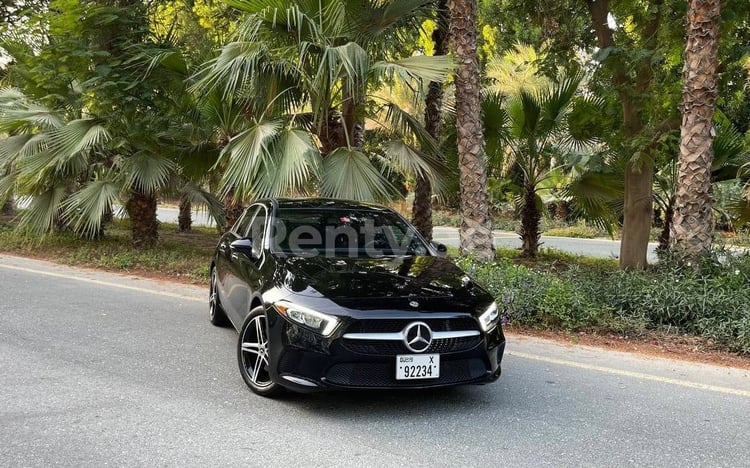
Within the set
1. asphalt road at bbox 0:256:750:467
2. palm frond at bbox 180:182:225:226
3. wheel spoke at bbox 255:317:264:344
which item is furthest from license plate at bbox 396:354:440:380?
palm frond at bbox 180:182:225:226

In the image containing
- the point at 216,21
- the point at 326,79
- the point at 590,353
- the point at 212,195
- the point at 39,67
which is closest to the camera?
the point at 590,353

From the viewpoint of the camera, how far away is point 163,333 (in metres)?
6.21

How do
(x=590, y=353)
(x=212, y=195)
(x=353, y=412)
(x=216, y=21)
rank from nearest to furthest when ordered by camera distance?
(x=353, y=412) < (x=590, y=353) < (x=212, y=195) < (x=216, y=21)

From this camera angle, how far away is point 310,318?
399 centimetres

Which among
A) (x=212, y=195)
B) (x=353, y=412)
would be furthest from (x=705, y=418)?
(x=212, y=195)

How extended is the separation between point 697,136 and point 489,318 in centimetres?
456

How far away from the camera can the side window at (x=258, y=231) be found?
5.25 meters

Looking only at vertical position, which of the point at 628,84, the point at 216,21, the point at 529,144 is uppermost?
the point at 216,21

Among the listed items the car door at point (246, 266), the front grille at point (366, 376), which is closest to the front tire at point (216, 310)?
the car door at point (246, 266)

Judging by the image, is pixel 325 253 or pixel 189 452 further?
pixel 325 253

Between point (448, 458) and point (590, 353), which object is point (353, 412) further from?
point (590, 353)

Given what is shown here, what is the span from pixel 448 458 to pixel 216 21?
13961 mm

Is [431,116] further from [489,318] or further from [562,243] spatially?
[562,243]

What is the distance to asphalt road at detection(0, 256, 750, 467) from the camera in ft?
11.4
